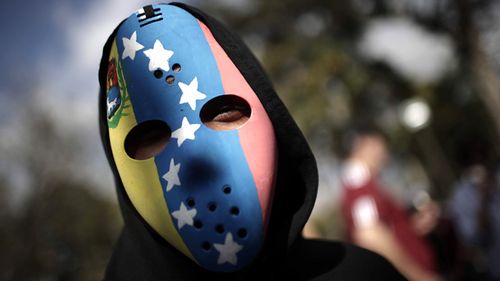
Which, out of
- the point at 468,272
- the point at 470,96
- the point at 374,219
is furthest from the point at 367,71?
the point at 374,219

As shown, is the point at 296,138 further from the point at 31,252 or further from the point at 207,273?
the point at 31,252

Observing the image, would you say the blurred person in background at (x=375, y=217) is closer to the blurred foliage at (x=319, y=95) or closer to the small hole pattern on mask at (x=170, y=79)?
the small hole pattern on mask at (x=170, y=79)

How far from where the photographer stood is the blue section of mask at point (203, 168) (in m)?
1.18

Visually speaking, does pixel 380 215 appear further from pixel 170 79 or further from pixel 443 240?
pixel 443 240

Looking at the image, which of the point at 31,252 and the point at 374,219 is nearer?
the point at 374,219

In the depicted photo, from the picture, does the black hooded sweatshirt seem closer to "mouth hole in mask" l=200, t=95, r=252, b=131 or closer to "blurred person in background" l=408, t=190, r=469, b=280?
"mouth hole in mask" l=200, t=95, r=252, b=131

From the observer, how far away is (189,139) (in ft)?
4.05

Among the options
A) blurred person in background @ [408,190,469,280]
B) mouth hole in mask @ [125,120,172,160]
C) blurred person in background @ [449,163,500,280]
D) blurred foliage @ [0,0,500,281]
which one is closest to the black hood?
mouth hole in mask @ [125,120,172,160]

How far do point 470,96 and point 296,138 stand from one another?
21479 mm

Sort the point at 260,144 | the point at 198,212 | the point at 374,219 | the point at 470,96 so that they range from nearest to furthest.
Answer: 1. the point at 198,212
2. the point at 260,144
3. the point at 374,219
4. the point at 470,96

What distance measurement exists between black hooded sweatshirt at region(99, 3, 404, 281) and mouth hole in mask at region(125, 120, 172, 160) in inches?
5.1

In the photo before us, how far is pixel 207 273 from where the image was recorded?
1.33 meters

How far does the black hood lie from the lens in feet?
4.50

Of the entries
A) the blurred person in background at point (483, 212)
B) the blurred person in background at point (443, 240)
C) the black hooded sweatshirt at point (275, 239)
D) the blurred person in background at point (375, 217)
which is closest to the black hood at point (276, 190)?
the black hooded sweatshirt at point (275, 239)
